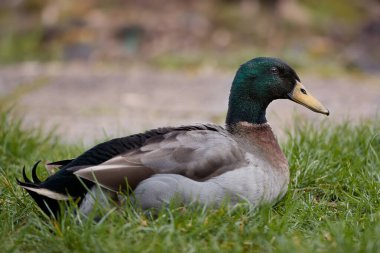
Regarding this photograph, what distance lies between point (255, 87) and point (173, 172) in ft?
2.93

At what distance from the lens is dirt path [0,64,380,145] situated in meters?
7.72

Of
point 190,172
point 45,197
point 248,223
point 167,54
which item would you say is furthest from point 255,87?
point 167,54

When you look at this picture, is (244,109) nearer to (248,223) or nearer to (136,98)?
(248,223)

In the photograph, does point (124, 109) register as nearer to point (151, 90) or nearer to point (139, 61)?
point (151, 90)

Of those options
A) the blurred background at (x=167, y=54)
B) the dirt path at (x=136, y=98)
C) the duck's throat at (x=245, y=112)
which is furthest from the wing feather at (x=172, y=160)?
the blurred background at (x=167, y=54)

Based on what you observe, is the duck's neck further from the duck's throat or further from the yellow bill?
the yellow bill

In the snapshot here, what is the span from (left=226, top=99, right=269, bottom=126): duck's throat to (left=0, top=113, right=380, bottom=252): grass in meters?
0.47

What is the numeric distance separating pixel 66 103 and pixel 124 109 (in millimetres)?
771

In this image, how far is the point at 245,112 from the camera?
4.27m

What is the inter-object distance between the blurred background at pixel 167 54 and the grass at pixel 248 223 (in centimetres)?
299

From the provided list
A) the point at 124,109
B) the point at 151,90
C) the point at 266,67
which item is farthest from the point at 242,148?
the point at 151,90

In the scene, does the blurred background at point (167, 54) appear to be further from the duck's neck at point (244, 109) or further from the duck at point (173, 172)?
the duck at point (173, 172)

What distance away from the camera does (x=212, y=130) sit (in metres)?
4.07

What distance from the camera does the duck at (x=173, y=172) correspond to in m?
3.60
